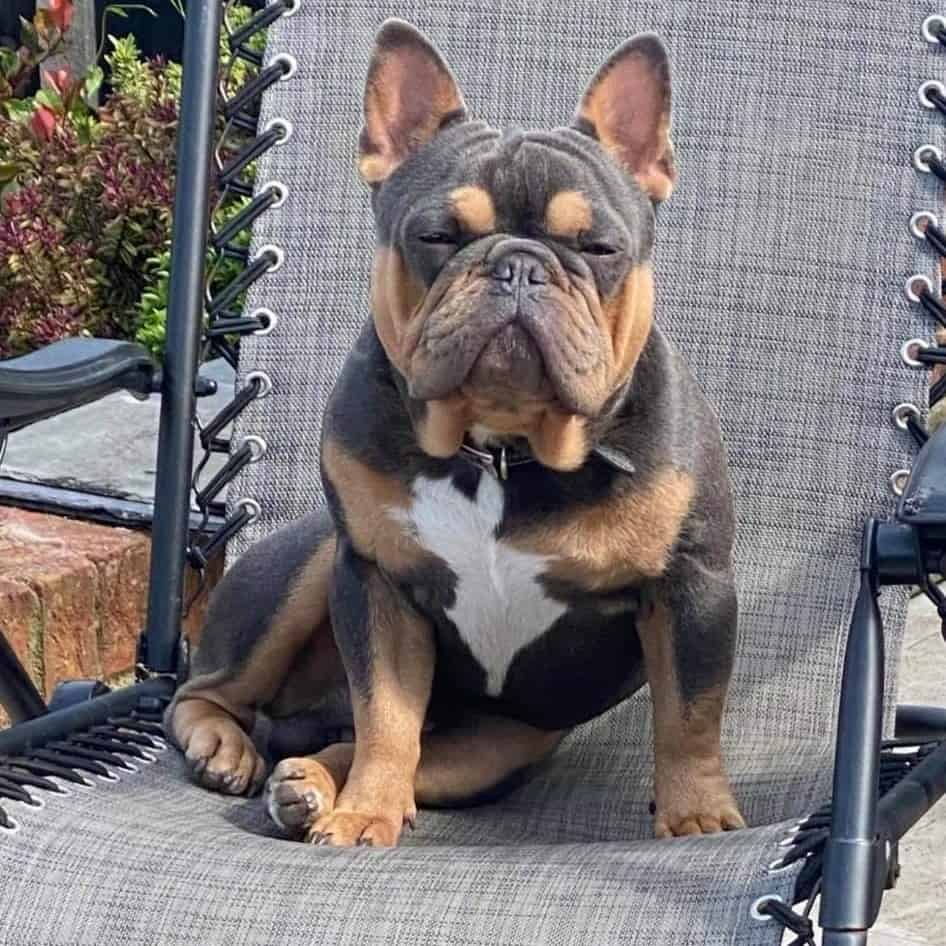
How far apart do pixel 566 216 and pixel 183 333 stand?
691mm

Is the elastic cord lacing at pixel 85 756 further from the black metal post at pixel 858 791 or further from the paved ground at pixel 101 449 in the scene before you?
the paved ground at pixel 101 449

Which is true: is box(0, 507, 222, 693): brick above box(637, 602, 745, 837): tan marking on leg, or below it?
below

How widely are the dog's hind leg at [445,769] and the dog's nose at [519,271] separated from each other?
0.53 meters

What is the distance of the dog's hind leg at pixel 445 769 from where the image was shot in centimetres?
192

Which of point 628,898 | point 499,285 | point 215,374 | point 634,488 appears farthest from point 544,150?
point 215,374

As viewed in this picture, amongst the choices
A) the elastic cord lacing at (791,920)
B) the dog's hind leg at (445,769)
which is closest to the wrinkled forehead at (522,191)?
the dog's hind leg at (445,769)

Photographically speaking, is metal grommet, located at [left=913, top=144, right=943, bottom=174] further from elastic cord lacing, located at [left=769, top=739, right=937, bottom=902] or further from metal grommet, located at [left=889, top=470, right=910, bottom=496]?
elastic cord lacing, located at [left=769, top=739, right=937, bottom=902]

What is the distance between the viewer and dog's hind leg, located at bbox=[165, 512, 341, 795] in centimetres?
216

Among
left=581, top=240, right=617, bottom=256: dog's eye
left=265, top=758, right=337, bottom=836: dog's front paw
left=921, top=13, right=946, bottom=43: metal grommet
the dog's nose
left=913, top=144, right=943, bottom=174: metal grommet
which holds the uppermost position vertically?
left=921, top=13, right=946, bottom=43: metal grommet

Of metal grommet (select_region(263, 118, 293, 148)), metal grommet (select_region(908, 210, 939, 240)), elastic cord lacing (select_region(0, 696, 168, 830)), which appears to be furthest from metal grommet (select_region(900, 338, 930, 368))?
elastic cord lacing (select_region(0, 696, 168, 830))

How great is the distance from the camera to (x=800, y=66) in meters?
2.46

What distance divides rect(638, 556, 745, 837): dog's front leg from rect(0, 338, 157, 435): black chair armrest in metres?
0.70

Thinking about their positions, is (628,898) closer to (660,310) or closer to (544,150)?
(544,150)

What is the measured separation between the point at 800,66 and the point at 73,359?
3.17ft
